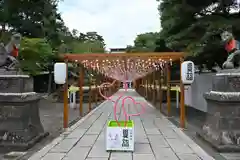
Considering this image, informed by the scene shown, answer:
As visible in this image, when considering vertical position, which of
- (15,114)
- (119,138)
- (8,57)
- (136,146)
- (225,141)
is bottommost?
(136,146)

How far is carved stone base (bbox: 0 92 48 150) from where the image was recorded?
20.2 ft

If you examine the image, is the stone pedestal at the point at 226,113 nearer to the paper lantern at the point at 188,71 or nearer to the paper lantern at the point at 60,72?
the paper lantern at the point at 188,71

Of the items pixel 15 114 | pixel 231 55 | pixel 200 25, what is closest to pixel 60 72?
pixel 15 114

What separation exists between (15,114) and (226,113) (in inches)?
186

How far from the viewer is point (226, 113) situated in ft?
20.1

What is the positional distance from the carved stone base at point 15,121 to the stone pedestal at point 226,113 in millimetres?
4179

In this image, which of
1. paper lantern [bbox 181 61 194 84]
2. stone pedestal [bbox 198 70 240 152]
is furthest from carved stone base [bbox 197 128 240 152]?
paper lantern [bbox 181 61 194 84]

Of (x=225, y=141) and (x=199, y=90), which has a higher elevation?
(x=199, y=90)

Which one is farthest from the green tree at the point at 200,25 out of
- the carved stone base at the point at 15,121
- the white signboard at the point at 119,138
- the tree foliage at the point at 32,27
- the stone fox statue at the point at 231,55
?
the tree foliage at the point at 32,27

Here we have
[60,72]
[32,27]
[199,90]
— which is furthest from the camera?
[32,27]

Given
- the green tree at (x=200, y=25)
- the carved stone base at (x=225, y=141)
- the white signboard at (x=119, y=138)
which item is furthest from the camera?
the green tree at (x=200, y=25)

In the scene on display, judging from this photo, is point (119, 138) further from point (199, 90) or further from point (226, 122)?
point (199, 90)

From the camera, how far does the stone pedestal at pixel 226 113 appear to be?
5.99 metres

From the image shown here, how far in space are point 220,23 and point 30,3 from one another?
11.1 metres
